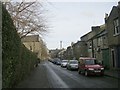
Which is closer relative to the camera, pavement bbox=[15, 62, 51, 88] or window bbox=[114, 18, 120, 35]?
pavement bbox=[15, 62, 51, 88]

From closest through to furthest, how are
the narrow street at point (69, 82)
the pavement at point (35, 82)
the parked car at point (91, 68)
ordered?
the pavement at point (35, 82)
the narrow street at point (69, 82)
the parked car at point (91, 68)

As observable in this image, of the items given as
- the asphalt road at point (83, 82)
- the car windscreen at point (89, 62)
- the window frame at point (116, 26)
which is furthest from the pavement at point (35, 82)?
the window frame at point (116, 26)

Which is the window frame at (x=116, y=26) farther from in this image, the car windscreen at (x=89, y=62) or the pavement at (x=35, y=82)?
the pavement at (x=35, y=82)

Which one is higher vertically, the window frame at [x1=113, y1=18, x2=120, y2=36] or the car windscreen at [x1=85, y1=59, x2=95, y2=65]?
the window frame at [x1=113, y1=18, x2=120, y2=36]

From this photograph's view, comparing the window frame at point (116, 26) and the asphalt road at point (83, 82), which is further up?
the window frame at point (116, 26)

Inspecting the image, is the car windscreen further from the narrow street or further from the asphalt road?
the asphalt road

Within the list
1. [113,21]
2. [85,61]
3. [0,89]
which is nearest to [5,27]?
A: [0,89]

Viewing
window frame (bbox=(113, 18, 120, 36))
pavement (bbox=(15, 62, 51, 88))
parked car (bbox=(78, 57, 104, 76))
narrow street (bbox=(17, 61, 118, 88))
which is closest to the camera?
pavement (bbox=(15, 62, 51, 88))

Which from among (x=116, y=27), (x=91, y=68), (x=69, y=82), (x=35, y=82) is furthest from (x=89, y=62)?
(x=35, y=82)

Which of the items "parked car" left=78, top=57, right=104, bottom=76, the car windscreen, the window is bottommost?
"parked car" left=78, top=57, right=104, bottom=76

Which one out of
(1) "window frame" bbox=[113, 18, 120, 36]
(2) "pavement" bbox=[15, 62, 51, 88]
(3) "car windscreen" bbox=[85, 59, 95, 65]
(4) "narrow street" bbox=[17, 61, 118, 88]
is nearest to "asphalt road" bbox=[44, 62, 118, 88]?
(4) "narrow street" bbox=[17, 61, 118, 88]

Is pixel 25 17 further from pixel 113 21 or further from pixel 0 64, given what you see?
pixel 0 64

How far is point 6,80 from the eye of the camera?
11258 mm

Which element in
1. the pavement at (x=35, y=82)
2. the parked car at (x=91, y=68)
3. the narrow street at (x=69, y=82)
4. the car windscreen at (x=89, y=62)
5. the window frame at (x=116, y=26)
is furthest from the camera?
the window frame at (x=116, y=26)
